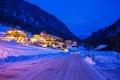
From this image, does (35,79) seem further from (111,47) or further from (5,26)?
(5,26)

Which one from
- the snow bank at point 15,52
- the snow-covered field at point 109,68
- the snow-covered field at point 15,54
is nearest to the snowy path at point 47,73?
the snow-covered field at point 109,68

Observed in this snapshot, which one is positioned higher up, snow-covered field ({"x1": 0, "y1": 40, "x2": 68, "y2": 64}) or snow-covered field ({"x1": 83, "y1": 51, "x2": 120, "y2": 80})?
snow-covered field ({"x1": 0, "y1": 40, "x2": 68, "y2": 64})

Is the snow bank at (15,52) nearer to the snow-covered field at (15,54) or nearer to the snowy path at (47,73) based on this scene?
the snow-covered field at (15,54)

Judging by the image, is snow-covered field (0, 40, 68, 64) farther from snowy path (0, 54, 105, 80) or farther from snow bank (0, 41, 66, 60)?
snowy path (0, 54, 105, 80)

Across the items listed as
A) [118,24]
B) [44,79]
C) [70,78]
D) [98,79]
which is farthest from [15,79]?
[118,24]

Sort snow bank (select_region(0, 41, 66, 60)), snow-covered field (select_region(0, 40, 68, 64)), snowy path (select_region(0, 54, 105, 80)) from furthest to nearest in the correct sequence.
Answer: snow bank (select_region(0, 41, 66, 60)), snow-covered field (select_region(0, 40, 68, 64)), snowy path (select_region(0, 54, 105, 80))

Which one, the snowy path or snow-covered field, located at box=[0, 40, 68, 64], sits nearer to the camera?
the snowy path

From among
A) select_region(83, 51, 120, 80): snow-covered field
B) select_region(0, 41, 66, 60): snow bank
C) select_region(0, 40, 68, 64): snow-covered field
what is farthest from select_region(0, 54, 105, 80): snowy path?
select_region(0, 41, 66, 60): snow bank

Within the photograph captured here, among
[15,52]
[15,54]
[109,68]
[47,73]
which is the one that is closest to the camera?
[47,73]

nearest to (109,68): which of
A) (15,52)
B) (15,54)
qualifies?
(15,54)

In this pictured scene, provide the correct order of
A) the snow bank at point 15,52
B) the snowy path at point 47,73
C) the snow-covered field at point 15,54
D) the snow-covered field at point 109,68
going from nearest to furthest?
1. the snowy path at point 47,73
2. the snow-covered field at point 109,68
3. the snow-covered field at point 15,54
4. the snow bank at point 15,52

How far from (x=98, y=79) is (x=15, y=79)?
400 centimetres

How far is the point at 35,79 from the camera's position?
1239 cm

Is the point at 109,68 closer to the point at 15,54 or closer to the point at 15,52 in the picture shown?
the point at 15,54
